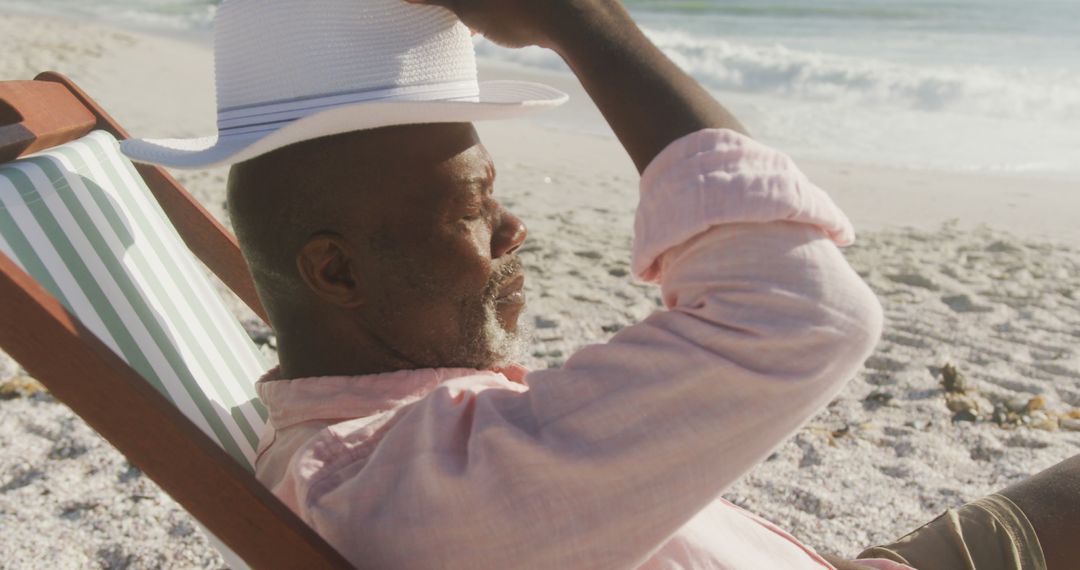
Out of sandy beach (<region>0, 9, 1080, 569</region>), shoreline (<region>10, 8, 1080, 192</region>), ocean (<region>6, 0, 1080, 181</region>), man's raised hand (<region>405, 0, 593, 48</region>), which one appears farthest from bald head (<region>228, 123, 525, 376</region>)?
ocean (<region>6, 0, 1080, 181</region>)

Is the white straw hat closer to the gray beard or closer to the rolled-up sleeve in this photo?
the gray beard

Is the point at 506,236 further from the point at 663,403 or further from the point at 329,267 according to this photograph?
the point at 663,403

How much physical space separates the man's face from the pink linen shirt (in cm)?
33

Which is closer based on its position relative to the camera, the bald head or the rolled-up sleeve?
the rolled-up sleeve

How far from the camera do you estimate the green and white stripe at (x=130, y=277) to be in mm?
1970

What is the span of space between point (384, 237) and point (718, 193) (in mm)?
622

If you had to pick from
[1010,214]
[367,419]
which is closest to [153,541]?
[367,419]

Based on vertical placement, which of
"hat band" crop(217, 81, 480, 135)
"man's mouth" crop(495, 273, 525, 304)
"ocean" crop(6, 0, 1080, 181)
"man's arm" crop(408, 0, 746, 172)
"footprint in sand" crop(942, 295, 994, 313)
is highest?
"man's arm" crop(408, 0, 746, 172)

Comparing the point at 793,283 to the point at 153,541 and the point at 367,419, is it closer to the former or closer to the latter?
the point at 367,419

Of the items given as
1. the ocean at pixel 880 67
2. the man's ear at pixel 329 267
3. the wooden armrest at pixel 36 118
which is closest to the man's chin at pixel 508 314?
the man's ear at pixel 329 267

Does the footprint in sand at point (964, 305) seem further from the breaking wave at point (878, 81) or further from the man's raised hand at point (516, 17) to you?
the breaking wave at point (878, 81)

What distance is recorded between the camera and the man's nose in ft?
5.85

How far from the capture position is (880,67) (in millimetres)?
14281

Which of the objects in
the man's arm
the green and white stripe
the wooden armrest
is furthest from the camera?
the wooden armrest
